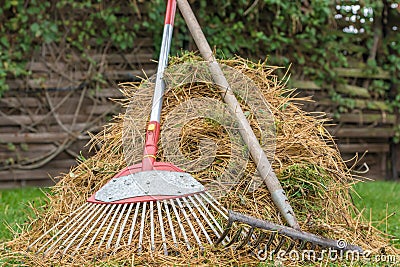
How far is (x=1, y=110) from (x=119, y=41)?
3.33 feet

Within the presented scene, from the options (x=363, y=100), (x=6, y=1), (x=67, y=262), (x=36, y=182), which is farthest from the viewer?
(x=363, y=100)

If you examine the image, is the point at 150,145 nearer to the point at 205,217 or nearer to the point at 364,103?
the point at 205,217

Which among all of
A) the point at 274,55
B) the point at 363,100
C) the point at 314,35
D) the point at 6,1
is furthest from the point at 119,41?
the point at 363,100

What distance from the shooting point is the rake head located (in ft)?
6.41

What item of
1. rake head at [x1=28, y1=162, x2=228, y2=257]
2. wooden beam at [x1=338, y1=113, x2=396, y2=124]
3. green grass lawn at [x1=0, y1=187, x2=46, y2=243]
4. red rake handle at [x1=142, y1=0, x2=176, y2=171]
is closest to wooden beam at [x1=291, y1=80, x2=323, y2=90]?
wooden beam at [x1=338, y1=113, x2=396, y2=124]

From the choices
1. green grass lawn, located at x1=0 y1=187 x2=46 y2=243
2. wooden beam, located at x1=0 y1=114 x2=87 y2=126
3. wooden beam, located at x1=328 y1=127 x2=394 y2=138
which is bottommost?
green grass lawn, located at x1=0 y1=187 x2=46 y2=243

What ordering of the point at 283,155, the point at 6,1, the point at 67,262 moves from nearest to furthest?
the point at 67,262, the point at 283,155, the point at 6,1

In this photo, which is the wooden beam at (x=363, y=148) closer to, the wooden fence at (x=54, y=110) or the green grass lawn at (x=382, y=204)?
the green grass lawn at (x=382, y=204)

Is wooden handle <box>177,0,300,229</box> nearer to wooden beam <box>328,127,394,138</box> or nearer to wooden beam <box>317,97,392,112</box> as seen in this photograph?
wooden beam <box>317,97,392,112</box>

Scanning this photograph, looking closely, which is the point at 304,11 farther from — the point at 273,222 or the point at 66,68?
the point at 273,222

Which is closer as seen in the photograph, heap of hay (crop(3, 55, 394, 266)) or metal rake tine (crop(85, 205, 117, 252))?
metal rake tine (crop(85, 205, 117, 252))

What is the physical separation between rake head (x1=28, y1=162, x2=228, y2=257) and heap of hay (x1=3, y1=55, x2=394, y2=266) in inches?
1.7

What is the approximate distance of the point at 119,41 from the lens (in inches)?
177

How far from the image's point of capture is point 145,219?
2.00 meters
